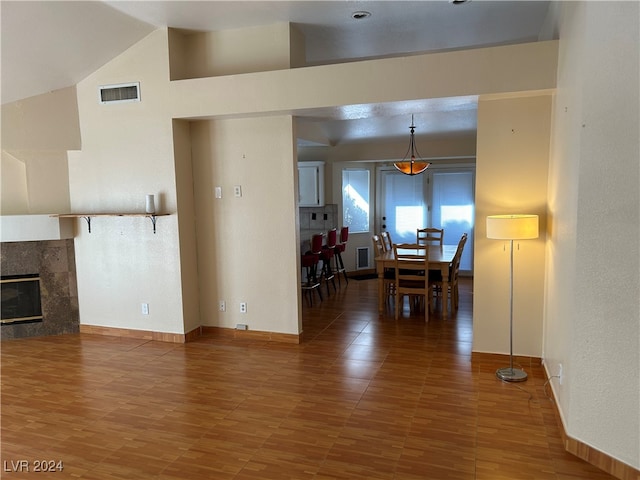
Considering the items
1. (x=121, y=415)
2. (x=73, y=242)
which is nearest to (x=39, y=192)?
(x=73, y=242)

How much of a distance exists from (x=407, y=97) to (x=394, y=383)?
7.46ft

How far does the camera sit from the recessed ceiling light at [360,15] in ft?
12.3

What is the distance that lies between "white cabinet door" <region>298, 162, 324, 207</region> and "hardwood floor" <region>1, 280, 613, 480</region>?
3658 millimetres

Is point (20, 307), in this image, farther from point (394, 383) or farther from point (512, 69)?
point (512, 69)

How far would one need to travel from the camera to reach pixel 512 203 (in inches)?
141

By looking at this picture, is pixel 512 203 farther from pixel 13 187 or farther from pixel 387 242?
pixel 13 187

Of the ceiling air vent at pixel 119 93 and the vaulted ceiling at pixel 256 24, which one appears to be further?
the ceiling air vent at pixel 119 93

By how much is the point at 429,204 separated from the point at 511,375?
5028 millimetres

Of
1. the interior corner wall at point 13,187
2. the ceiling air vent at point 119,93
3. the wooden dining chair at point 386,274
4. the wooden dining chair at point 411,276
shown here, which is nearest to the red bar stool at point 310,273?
the wooden dining chair at point 386,274

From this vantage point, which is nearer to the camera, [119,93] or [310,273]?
[119,93]

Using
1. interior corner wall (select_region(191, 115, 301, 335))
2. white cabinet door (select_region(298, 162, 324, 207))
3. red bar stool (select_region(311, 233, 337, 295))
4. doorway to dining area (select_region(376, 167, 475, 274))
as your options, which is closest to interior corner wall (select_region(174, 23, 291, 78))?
interior corner wall (select_region(191, 115, 301, 335))

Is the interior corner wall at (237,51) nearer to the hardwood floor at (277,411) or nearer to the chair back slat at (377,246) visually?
the chair back slat at (377,246)

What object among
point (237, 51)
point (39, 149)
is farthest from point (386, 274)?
point (39, 149)

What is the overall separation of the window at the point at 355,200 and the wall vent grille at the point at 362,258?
0.35 metres
